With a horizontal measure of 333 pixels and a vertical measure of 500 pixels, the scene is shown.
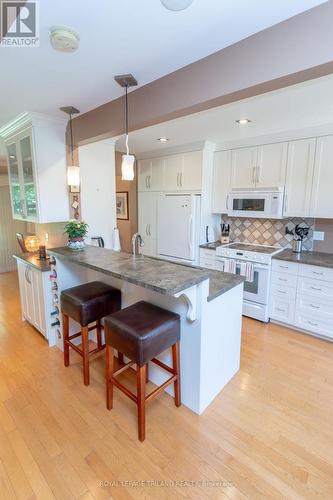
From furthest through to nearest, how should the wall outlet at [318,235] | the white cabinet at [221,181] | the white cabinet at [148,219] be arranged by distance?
1. the white cabinet at [148,219]
2. the white cabinet at [221,181]
3. the wall outlet at [318,235]

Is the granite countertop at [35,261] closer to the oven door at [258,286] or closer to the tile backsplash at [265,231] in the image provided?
the oven door at [258,286]

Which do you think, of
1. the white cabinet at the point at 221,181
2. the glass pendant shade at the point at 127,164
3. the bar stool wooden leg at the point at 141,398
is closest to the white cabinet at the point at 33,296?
the glass pendant shade at the point at 127,164

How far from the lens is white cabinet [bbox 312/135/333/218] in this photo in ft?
9.32

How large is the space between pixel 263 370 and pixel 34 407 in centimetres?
196

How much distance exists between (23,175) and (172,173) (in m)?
2.10

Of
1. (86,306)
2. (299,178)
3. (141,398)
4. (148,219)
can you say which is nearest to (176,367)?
(141,398)

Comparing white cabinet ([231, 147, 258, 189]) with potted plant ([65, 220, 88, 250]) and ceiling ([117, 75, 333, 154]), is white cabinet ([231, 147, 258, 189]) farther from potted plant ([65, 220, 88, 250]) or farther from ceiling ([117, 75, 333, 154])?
potted plant ([65, 220, 88, 250])

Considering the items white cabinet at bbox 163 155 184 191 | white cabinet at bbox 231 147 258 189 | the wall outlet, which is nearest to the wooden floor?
the wall outlet

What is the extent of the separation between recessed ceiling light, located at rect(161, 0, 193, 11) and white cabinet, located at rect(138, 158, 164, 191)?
304 cm

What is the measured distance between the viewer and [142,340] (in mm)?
1536

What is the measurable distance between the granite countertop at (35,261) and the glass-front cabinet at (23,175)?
Result: 1.46ft

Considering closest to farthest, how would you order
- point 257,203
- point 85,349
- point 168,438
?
1. point 168,438
2. point 85,349
3. point 257,203

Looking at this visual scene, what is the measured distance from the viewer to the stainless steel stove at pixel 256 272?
312 cm

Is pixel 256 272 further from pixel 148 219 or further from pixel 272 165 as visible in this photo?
pixel 148 219
